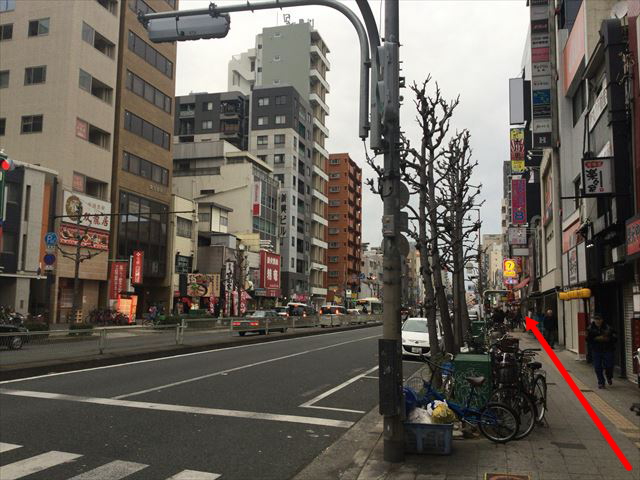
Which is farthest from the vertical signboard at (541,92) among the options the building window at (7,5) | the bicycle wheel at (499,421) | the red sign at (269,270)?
the red sign at (269,270)

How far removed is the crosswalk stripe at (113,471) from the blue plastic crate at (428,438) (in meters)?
3.14

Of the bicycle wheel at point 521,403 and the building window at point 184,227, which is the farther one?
the building window at point 184,227

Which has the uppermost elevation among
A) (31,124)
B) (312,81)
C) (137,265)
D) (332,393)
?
(312,81)

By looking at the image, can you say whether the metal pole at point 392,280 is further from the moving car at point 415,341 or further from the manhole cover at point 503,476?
the moving car at point 415,341

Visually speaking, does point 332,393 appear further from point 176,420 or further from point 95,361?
point 95,361

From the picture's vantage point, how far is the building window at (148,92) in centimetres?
4919

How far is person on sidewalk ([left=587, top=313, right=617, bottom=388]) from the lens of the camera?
39.1 feet

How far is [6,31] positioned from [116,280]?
22176 millimetres

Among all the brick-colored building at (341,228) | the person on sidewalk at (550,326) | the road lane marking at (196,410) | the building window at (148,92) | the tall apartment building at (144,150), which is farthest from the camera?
the brick-colored building at (341,228)

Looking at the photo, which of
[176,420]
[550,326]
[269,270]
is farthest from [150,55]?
[176,420]

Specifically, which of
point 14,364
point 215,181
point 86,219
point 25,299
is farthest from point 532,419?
point 215,181

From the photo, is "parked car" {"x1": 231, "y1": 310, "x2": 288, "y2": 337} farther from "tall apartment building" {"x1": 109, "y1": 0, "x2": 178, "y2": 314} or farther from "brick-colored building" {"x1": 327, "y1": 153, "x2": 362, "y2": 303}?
"brick-colored building" {"x1": 327, "y1": 153, "x2": 362, "y2": 303}

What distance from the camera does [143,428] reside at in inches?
320

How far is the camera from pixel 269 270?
227ft
